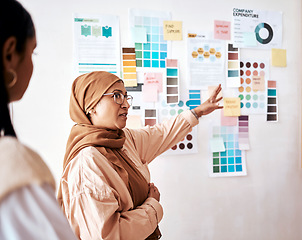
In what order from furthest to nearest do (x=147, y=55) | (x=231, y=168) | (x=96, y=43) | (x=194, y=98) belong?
(x=231, y=168)
(x=194, y=98)
(x=147, y=55)
(x=96, y=43)

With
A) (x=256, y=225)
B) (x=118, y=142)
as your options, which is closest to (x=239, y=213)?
(x=256, y=225)

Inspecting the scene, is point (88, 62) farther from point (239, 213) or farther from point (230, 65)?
point (239, 213)

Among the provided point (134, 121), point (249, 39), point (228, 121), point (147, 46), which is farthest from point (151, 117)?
point (249, 39)

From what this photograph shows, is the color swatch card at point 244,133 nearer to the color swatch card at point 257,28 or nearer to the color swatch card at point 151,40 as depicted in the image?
the color swatch card at point 257,28

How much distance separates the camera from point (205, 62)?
2182 millimetres

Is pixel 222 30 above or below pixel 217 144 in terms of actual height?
above

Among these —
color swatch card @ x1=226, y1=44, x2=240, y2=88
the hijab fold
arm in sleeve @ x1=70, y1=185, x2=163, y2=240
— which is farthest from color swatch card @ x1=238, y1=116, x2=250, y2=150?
arm in sleeve @ x1=70, y1=185, x2=163, y2=240

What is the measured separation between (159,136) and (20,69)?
3.96 ft

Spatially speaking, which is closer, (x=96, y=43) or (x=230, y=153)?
(x=96, y=43)

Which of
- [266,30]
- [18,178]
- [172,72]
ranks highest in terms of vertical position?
[266,30]

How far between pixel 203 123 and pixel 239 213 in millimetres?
766

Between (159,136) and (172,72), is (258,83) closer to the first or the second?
(172,72)

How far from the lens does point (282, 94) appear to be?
7.82ft

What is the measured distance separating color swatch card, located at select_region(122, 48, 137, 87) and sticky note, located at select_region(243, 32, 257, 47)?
890 mm
